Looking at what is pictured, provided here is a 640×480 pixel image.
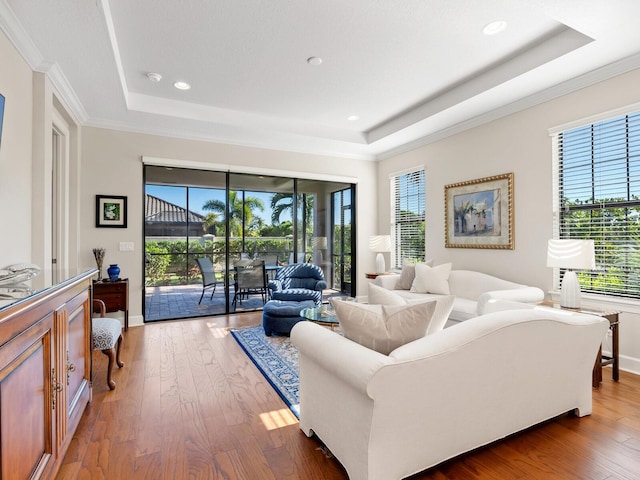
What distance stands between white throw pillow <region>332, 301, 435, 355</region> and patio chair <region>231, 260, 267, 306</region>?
3954mm

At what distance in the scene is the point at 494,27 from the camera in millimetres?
2809

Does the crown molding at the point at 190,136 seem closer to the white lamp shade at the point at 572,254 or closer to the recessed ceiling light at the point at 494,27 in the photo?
the recessed ceiling light at the point at 494,27

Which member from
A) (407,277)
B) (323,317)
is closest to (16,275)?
(323,317)

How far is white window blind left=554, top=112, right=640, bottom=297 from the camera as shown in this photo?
302cm

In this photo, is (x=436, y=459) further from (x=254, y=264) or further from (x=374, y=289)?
(x=254, y=264)

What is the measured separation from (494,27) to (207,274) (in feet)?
15.0

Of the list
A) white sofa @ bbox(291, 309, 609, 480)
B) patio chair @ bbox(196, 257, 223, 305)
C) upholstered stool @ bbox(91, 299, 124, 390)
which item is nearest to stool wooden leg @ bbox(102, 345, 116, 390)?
upholstered stool @ bbox(91, 299, 124, 390)

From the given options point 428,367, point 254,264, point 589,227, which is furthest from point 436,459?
point 254,264

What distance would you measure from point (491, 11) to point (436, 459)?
3.05 metres

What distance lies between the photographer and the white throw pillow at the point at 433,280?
171 inches

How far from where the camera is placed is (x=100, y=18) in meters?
2.44

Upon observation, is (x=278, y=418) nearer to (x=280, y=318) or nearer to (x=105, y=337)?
(x=105, y=337)

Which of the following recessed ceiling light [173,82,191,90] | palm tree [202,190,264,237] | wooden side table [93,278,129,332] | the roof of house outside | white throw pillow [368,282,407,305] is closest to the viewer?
white throw pillow [368,282,407,305]

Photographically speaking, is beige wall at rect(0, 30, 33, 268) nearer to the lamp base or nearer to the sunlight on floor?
the sunlight on floor
